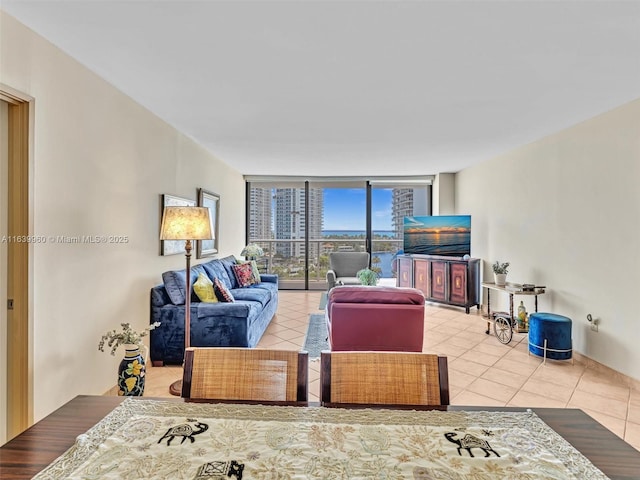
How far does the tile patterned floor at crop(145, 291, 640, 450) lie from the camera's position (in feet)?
8.32

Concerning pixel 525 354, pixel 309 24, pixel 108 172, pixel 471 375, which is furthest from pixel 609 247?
pixel 108 172

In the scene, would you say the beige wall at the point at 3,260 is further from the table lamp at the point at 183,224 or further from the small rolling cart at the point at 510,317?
the small rolling cart at the point at 510,317

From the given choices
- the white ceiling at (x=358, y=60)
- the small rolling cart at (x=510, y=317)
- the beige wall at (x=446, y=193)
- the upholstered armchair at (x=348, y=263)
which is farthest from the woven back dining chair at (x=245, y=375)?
the beige wall at (x=446, y=193)

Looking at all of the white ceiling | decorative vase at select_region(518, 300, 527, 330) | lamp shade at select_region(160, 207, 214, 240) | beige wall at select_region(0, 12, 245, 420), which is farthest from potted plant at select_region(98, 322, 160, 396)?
decorative vase at select_region(518, 300, 527, 330)

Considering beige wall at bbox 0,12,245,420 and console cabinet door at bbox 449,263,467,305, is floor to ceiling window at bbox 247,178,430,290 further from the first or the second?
beige wall at bbox 0,12,245,420

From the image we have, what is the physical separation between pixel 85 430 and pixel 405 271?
5.69 m

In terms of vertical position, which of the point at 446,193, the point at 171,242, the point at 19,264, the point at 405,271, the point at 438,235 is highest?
the point at 446,193

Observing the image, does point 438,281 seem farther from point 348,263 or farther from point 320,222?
point 320,222

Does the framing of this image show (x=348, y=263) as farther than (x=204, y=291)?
Yes

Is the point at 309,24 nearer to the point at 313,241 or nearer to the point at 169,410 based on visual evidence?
the point at 169,410

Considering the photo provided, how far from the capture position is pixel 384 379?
1.21 metres

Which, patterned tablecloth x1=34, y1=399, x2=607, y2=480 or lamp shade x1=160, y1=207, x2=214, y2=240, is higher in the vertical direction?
lamp shade x1=160, y1=207, x2=214, y2=240

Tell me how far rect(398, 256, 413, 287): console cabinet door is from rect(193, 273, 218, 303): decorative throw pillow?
376 centimetres

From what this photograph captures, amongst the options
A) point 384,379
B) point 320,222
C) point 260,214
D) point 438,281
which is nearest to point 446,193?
point 438,281
